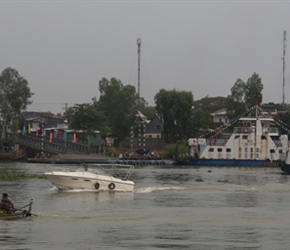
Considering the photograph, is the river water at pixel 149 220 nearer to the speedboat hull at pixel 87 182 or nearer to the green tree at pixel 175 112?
the speedboat hull at pixel 87 182

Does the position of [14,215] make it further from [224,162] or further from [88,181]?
[224,162]

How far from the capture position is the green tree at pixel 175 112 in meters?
158

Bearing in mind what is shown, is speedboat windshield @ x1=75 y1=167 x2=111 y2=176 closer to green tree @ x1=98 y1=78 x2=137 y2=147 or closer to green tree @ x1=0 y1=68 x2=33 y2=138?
green tree @ x1=0 y1=68 x2=33 y2=138

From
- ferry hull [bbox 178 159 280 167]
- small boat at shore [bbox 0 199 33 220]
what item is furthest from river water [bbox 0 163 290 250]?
ferry hull [bbox 178 159 280 167]

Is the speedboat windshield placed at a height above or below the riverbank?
below

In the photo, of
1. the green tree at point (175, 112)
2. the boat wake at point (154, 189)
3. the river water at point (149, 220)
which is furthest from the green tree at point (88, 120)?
the river water at point (149, 220)

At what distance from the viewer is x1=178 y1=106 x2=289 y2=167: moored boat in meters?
139

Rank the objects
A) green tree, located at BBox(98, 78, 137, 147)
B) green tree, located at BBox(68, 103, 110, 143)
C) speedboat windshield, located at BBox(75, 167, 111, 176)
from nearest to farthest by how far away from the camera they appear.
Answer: speedboat windshield, located at BBox(75, 167, 111, 176) < green tree, located at BBox(68, 103, 110, 143) < green tree, located at BBox(98, 78, 137, 147)

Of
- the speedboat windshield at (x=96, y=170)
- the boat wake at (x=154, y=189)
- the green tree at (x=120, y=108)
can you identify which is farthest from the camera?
the green tree at (x=120, y=108)

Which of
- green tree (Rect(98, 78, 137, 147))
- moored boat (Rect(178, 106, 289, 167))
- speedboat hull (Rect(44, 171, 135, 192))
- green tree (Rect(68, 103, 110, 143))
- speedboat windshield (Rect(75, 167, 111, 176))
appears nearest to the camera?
speedboat hull (Rect(44, 171, 135, 192))

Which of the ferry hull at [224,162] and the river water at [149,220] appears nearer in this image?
the river water at [149,220]

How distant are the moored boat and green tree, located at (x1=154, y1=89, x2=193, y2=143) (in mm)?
15064

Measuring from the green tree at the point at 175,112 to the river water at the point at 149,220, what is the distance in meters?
91.0

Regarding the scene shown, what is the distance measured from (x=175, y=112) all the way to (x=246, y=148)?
20418 mm
